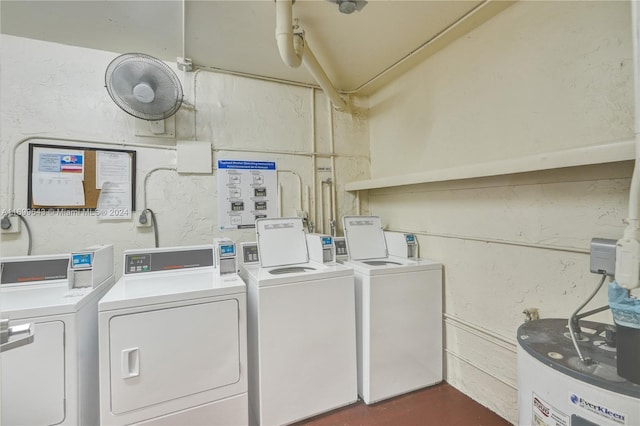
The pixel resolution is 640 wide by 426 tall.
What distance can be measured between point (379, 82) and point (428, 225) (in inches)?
60.3

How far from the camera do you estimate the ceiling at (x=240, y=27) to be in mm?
1802

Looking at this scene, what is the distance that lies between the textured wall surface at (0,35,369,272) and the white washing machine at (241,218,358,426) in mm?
913

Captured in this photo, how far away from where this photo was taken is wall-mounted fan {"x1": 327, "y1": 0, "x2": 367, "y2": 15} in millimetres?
1706

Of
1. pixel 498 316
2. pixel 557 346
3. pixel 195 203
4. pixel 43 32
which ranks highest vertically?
pixel 43 32

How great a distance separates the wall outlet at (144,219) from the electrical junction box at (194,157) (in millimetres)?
435

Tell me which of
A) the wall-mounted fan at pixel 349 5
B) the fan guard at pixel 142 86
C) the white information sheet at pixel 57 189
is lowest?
the white information sheet at pixel 57 189

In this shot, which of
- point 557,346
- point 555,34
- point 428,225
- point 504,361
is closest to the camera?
point 557,346

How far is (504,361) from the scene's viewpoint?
6.12 feet

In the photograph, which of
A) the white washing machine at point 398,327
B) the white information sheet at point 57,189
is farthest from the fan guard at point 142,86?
the white washing machine at point 398,327

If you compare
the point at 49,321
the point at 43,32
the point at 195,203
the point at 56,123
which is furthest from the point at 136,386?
the point at 43,32

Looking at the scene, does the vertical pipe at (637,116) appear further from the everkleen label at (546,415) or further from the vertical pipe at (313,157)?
the vertical pipe at (313,157)

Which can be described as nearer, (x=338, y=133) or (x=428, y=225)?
(x=428, y=225)

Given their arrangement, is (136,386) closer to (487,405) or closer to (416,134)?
(487,405)

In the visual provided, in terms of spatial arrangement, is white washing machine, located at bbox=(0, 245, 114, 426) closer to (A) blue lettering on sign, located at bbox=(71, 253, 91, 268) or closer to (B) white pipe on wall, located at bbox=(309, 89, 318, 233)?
(A) blue lettering on sign, located at bbox=(71, 253, 91, 268)
